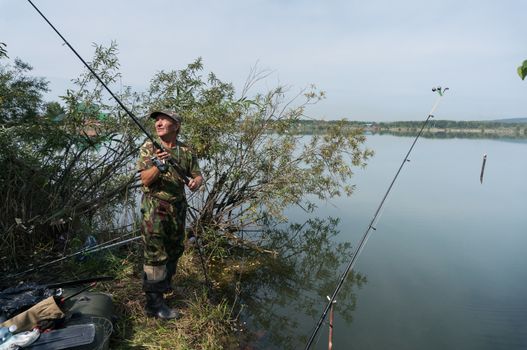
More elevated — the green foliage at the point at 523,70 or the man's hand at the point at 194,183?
the green foliage at the point at 523,70

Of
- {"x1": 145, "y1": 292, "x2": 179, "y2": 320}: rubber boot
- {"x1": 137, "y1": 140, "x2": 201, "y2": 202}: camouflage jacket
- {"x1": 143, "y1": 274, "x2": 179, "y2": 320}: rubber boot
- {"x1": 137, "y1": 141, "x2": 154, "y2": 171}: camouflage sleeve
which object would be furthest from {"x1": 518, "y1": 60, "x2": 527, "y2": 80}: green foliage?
{"x1": 145, "y1": 292, "x2": 179, "y2": 320}: rubber boot

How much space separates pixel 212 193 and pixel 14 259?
118 inches

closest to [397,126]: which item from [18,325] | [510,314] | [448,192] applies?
[448,192]

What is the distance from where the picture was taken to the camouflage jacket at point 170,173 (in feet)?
9.62

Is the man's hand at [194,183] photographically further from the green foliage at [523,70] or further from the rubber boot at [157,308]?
the green foliage at [523,70]

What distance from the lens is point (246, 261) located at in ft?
19.1

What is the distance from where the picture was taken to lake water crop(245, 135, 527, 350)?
4266mm

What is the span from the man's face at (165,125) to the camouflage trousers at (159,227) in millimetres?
567

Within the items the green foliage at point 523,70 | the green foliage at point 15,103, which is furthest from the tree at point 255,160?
the green foliage at point 523,70

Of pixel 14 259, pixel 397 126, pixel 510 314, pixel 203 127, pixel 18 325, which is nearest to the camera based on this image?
pixel 18 325

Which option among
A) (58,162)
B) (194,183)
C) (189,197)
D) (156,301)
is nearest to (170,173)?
(194,183)

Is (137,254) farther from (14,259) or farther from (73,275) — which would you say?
(14,259)

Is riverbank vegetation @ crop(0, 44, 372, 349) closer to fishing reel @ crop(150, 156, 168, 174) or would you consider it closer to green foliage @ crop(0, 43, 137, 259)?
green foliage @ crop(0, 43, 137, 259)

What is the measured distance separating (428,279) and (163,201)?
190 inches
